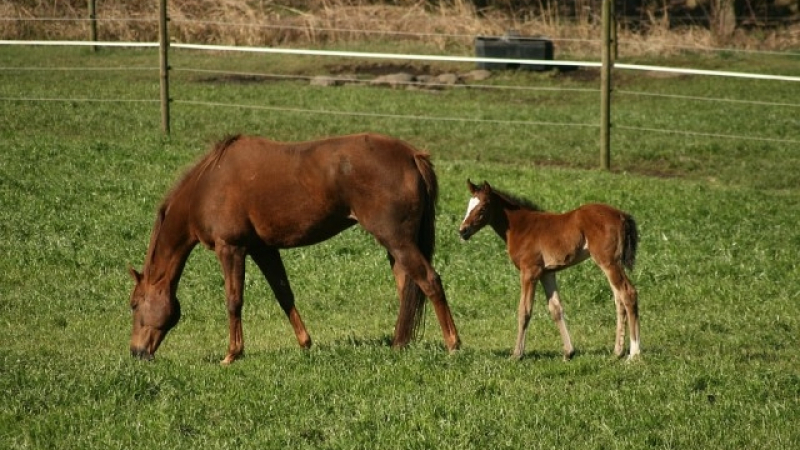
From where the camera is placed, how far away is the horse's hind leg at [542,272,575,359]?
9.52 m

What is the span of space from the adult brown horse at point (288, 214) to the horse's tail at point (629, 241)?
1.27 meters

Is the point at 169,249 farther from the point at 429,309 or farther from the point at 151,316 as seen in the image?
the point at 429,309

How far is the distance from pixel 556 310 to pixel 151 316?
9.58 feet

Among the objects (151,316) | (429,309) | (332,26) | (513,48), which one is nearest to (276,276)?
(151,316)

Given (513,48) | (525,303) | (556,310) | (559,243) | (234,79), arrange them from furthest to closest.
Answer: (513,48), (234,79), (556,310), (525,303), (559,243)

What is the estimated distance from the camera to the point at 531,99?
23.9m

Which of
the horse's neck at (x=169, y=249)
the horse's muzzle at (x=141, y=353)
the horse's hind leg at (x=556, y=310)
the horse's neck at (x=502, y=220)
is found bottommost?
Result: the horse's muzzle at (x=141, y=353)

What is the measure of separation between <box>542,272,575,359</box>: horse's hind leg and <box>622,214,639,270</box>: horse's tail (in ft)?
1.93

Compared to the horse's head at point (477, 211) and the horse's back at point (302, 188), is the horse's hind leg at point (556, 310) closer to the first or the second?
the horse's head at point (477, 211)

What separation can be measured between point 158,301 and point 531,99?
575 inches

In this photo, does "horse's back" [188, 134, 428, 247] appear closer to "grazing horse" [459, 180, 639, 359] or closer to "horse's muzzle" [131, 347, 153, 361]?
"grazing horse" [459, 180, 639, 359]

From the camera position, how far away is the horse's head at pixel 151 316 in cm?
1007

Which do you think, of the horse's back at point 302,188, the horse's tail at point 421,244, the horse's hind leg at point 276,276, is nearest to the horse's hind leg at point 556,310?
the horse's tail at point 421,244

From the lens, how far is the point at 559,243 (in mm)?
9484
